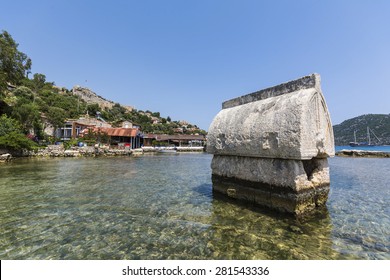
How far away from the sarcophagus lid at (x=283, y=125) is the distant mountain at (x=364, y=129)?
532ft

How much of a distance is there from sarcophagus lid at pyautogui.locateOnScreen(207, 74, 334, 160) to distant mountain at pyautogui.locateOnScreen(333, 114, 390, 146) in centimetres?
16213

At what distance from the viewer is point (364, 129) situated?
146m

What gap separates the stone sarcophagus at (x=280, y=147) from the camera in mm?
5234

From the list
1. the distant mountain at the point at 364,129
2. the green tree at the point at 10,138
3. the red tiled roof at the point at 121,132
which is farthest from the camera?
the distant mountain at the point at 364,129

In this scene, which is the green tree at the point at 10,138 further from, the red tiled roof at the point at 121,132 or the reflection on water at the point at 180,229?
the reflection on water at the point at 180,229

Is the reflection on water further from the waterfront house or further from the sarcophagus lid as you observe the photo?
the waterfront house

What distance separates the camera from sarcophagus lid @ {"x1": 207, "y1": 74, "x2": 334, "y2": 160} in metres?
5.12

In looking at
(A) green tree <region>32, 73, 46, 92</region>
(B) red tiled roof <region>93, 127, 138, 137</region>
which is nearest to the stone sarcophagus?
(B) red tiled roof <region>93, 127, 138, 137</region>

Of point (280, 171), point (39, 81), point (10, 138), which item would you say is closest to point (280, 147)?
point (280, 171)

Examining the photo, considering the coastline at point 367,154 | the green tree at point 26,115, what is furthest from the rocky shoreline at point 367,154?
the green tree at point 26,115

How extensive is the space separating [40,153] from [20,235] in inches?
1380

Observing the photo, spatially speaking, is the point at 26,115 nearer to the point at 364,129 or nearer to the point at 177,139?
the point at 177,139

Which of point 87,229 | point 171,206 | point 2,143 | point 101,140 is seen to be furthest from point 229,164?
point 101,140
